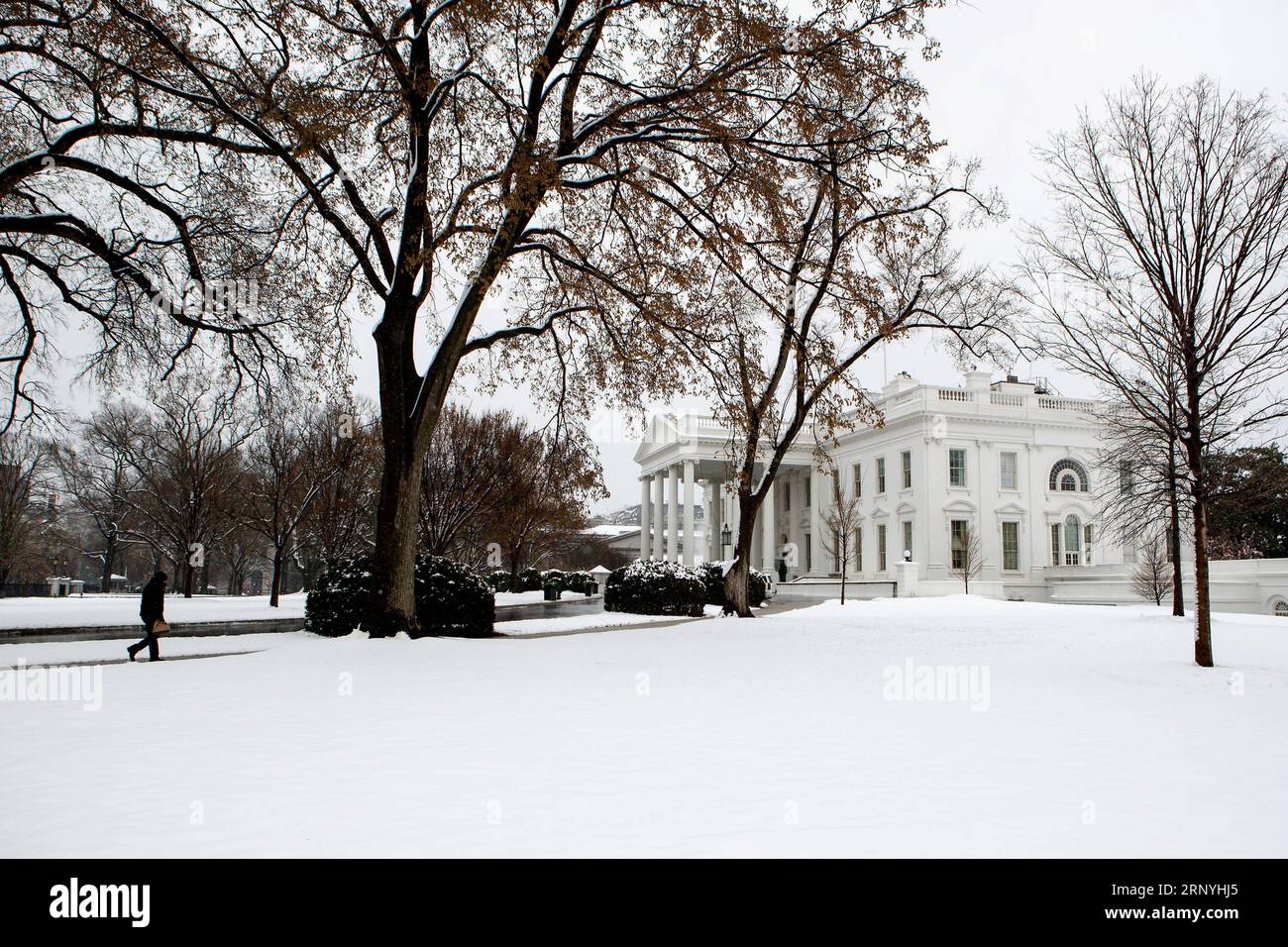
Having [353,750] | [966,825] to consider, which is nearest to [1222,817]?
[966,825]

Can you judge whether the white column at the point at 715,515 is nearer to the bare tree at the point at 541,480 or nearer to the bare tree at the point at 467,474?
the bare tree at the point at 541,480

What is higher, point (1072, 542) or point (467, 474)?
point (467, 474)

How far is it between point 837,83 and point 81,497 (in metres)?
41.4

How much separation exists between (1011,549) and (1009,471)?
436cm

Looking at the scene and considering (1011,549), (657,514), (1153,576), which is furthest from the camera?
(657,514)

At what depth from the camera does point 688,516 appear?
177ft

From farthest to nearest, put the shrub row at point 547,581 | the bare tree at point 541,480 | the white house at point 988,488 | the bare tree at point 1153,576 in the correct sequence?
the white house at point 988,488 → the shrub row at point 547,581 → the bare tree at point 1153,576 → the bare tree at point 541,480

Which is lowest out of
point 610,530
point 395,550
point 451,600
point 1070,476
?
point 451,600

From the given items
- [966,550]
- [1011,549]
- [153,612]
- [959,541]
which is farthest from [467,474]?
[1011,549]

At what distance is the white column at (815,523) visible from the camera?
5591 centimetres

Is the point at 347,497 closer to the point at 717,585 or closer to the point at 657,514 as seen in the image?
the point at 717,585

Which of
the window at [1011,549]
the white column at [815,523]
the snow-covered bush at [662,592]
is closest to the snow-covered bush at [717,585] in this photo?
the snow-covered bush at [662,592]

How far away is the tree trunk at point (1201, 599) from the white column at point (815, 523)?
4246 centimetres

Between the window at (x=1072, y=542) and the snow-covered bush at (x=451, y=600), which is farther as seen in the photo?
the window at (x=1072, y=542)
